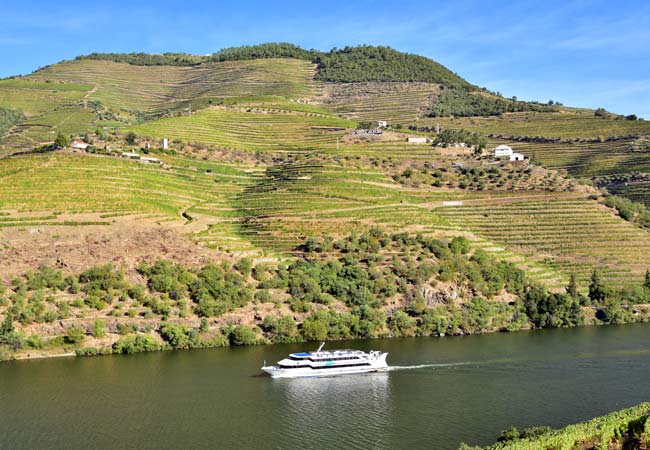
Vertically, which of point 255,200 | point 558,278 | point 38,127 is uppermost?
point 38,127

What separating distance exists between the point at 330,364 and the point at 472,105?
132m

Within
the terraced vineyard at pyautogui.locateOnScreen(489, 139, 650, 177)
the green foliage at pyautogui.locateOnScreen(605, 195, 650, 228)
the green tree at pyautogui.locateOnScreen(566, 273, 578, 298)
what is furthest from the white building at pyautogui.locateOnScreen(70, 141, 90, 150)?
the terraced vineyard at pyautogui.locateOnScreen(489, 139, 650, 177)

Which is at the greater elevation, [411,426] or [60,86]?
[60,86]

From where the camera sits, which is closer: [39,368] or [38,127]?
[39,368]

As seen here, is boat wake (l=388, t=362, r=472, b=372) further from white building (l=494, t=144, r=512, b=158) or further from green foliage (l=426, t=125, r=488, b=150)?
white building (l=494, t=144, r=512, b=158)

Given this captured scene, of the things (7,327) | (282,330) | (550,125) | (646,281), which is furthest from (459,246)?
(550,125)

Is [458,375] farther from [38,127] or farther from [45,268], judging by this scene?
[38,127]

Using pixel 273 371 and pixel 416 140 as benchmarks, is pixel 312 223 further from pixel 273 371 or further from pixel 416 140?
pixel 416 140

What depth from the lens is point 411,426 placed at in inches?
1649

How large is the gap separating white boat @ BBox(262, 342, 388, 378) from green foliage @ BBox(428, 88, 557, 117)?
116 meters

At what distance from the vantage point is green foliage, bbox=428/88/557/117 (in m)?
167

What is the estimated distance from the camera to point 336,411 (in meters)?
45.9

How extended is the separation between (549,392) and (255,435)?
2306 centimetres

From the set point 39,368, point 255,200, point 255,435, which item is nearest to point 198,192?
point 255,200
